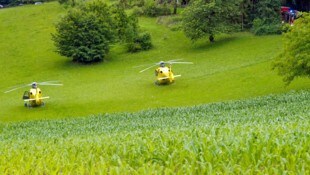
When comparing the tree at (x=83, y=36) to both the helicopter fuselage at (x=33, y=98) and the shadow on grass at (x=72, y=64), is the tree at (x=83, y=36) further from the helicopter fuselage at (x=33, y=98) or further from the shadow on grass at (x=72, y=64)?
the helicopter fuselage at (x=33, y=98)

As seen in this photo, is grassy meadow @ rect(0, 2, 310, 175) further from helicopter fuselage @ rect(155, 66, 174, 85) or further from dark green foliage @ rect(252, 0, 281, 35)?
dark green foliage @ rect(252, 0, 281, 35)

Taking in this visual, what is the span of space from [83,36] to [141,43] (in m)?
8.27

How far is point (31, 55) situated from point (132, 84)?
997 inches

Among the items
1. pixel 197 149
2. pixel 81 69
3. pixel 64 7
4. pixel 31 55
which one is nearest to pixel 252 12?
pixel 81 69

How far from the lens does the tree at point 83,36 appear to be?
62.5 metres

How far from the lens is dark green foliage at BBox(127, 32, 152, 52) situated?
6662cm

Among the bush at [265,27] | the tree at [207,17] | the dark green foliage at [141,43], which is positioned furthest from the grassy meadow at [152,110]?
the tree at [207,17]

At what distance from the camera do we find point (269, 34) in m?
63.3

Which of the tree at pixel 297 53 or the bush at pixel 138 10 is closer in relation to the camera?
the tree at pixel 297 53

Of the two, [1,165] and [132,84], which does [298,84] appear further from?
[1,165]

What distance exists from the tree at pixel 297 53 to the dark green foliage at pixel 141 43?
3015cm

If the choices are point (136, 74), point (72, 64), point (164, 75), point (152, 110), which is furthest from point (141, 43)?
point (152, 110)

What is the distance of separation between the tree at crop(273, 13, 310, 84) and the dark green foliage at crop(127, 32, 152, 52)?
30151 mm

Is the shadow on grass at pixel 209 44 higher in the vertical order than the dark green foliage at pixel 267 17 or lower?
lower
